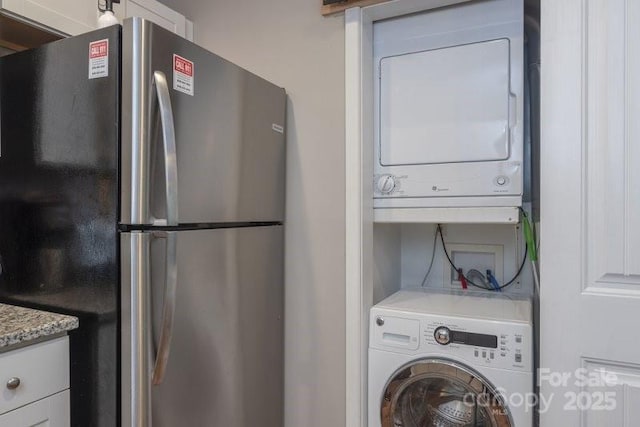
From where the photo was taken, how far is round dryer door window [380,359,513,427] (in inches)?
54.6

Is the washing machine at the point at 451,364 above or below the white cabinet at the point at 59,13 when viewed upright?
below

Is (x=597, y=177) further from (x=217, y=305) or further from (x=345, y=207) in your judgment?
(x=217, y=305)

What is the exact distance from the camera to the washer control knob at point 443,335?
4.73ft

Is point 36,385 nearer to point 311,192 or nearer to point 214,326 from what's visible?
point 214,326

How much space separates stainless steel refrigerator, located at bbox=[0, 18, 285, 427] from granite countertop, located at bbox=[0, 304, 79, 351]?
42mm

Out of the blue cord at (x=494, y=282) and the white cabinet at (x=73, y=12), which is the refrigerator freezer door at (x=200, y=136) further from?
the blue cord at (x=494, y=282)

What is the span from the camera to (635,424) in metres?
1.18

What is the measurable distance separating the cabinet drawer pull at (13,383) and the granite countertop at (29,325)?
93mm

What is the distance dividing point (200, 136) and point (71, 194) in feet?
1.38

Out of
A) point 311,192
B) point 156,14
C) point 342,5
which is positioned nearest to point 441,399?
point 311,192

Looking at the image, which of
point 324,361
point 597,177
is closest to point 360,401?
point 324,361

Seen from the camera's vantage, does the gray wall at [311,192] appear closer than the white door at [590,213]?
No

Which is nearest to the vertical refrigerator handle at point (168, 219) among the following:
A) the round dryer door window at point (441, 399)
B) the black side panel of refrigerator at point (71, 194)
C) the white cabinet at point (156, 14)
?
the black side panel of refrigerator at point (71, 194)

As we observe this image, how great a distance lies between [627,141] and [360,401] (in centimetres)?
130
